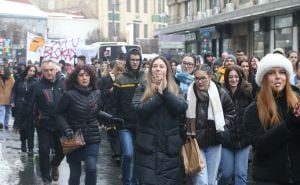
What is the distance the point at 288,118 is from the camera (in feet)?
13.1

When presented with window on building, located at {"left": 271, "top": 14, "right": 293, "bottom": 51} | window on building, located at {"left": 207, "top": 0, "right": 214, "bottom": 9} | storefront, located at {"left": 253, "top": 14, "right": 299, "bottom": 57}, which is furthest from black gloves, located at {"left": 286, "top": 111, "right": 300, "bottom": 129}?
window on building, located at {"left": 207, "top": 0, "right": 214, "bottom": 9}

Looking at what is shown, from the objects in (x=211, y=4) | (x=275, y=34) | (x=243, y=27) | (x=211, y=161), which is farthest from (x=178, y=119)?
(x=211, y=4)

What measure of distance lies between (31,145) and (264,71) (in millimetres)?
8201

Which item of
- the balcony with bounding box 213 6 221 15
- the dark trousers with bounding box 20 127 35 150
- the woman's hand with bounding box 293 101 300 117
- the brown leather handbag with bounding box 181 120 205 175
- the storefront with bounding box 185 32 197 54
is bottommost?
the dark trousers with bounding box 20 127 35 150

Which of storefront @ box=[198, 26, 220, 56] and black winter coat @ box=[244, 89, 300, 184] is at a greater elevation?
storefront @ box=[198, 26, 220, 56]

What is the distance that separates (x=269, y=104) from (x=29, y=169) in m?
6.88

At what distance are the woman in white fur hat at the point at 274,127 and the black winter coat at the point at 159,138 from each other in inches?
68.0

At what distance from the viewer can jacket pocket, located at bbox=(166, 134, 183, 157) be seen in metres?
6.05

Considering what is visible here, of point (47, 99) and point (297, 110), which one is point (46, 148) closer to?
point (47, 99)

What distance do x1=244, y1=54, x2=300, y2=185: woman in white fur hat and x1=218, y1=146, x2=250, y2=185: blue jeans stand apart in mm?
2915

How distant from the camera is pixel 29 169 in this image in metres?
10.4

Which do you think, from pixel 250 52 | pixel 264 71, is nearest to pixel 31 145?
pixel 264 71

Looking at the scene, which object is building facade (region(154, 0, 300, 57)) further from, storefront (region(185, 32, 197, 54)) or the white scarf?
the white scarf

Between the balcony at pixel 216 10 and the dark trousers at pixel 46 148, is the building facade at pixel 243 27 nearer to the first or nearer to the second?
the balcony at pixel 216 10
